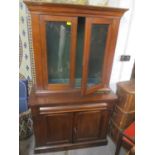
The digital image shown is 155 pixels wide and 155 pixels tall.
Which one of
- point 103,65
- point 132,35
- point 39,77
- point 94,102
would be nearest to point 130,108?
point 94,102

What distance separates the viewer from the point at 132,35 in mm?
1754

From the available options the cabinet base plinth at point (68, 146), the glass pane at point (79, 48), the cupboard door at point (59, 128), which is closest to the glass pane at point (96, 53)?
the glass pane at point (79, 48)

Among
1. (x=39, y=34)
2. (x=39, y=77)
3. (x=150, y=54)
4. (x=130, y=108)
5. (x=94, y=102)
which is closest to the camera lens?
(x=150, y=54)

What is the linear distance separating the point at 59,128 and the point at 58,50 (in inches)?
35.9

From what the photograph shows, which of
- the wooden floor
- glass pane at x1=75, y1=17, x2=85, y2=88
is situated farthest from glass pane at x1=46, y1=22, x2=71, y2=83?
the wooden floor

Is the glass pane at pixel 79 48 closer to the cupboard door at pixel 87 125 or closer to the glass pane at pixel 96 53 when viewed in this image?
the glass pane at pixel 96 53

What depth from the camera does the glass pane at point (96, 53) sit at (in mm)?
1433

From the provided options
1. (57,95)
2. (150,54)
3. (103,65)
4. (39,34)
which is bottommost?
(57,95)

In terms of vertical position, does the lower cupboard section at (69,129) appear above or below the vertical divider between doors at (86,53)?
below

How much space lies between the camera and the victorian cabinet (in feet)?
4.31

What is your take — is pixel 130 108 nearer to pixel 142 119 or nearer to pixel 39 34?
pixel 142 119

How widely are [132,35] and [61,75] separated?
1010 mm

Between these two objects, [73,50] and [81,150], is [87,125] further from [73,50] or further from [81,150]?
[73,50]

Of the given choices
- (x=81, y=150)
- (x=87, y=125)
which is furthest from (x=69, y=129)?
(x=81, y=150)
